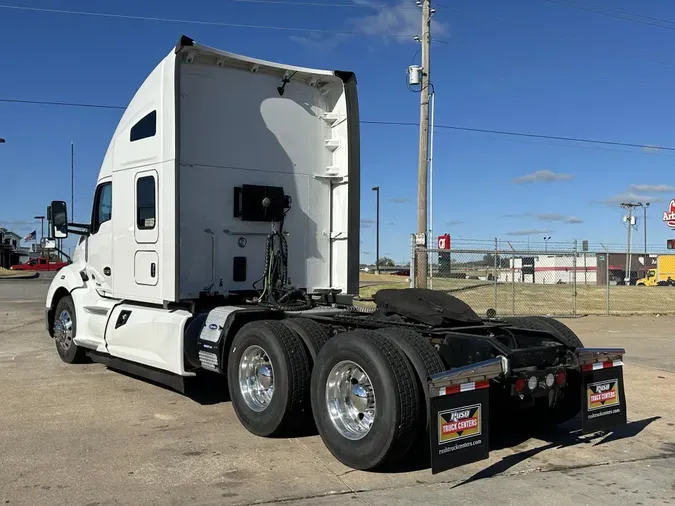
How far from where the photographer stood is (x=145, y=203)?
765 cm

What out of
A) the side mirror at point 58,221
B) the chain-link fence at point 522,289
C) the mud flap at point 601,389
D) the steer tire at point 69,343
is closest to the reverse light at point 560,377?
the mud flap at point 601,389

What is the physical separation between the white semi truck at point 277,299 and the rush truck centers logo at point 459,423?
0.01 meters

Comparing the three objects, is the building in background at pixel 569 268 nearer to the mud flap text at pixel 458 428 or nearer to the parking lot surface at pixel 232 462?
the parking lot surface at pixel 232 462

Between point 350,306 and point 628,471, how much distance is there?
3.93 metres

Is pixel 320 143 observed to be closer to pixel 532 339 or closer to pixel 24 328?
pixel 532 339

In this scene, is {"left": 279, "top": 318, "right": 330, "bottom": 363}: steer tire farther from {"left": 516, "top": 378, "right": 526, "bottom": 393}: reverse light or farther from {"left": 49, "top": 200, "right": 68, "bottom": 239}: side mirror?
{"left": 49, "top": 200, "right": 68, "bottom": 239}: side mirror

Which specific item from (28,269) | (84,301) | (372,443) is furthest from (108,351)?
(28,269)

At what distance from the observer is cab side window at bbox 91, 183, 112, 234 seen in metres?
8.68

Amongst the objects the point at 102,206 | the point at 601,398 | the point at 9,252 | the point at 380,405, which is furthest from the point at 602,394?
the point at 9,252

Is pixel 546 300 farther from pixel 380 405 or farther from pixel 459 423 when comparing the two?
pixel 380 405

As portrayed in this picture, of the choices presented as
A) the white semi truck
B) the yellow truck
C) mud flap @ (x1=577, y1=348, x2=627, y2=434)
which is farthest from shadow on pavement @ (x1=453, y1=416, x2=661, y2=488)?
the yellow truck

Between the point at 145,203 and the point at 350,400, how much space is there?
12.4ft

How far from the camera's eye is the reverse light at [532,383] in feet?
16.6

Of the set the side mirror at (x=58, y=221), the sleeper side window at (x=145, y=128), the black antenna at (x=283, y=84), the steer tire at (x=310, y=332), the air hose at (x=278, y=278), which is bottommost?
the steer tire at (x=310, y=332)
